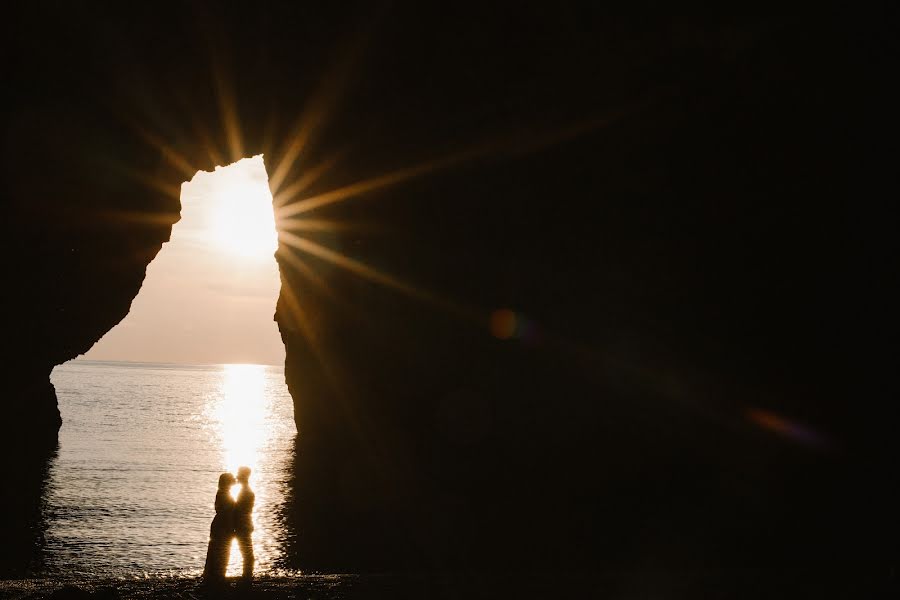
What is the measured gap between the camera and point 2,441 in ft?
89.5

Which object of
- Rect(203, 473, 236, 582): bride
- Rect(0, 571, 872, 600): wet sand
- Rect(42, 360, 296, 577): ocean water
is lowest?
Rect(0, 571, 872, 600): wet sand

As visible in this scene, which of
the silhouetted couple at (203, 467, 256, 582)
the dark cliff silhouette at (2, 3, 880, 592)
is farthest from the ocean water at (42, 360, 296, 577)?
the dark cliff silhouette at (2, 3, 880, 592)

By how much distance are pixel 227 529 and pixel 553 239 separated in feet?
39.7

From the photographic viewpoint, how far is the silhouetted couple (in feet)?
32.0

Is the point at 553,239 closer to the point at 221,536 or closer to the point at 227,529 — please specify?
the point at 227,529

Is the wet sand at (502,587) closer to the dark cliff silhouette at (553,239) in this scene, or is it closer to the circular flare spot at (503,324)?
the dark cliff silhouette at (553,239)

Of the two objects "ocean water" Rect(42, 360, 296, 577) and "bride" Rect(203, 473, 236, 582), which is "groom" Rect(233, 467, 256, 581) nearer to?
"bride" Rect(203, 473, 236, 582)

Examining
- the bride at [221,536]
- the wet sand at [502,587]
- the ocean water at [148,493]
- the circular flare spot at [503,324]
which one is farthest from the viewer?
the circular flare spot at [503,324]

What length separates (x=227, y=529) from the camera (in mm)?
10094

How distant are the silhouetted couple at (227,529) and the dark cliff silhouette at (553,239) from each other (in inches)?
194

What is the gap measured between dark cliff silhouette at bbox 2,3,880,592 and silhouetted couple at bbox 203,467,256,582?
16.2 ft

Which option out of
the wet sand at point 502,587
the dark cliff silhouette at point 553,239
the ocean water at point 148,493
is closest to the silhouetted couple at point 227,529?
the wet sand at point 502,587

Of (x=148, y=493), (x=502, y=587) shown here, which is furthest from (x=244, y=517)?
(x=148, y=493)

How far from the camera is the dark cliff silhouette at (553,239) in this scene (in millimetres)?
17156
